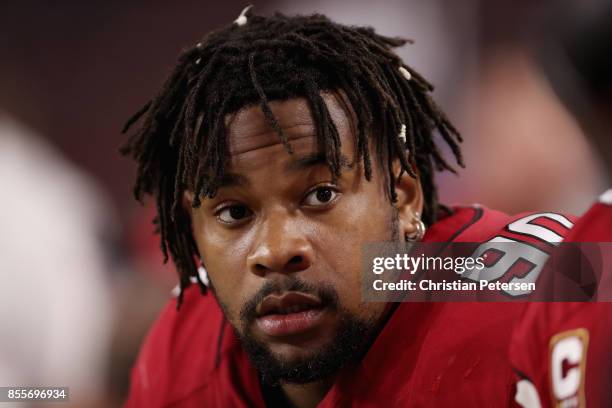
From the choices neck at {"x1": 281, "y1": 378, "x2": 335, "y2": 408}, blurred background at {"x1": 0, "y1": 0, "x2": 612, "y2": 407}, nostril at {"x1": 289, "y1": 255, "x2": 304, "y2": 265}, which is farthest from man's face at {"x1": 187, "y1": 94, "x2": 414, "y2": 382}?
blurred background at {"x1": 0, "y1": 0, "x2": 612, "y2": 407}

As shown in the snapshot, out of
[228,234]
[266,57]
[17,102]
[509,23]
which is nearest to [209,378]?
[228,234]

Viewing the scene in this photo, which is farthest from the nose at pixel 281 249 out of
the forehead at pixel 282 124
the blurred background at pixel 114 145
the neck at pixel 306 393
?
the blurred background at pixel 114 145

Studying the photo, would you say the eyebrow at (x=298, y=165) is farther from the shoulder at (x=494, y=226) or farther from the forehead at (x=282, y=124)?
the shoulder at (x=494, y=226)

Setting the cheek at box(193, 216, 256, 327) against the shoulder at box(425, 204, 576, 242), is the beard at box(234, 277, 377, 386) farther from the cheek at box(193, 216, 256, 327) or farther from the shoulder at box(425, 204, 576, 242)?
the shoulder at box(425, 204, 576, 242)

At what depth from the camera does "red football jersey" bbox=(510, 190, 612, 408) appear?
83cm

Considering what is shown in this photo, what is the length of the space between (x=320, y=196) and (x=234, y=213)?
132 mm

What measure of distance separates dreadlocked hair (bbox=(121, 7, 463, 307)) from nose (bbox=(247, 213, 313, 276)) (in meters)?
0.09

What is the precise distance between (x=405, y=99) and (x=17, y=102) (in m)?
1.82

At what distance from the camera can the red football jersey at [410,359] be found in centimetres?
100

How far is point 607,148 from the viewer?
0.84 meters

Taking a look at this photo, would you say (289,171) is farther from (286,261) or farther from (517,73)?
(517,73)

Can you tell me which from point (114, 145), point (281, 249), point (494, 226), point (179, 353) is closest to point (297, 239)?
point (281, 249)

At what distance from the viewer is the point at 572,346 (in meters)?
0.83

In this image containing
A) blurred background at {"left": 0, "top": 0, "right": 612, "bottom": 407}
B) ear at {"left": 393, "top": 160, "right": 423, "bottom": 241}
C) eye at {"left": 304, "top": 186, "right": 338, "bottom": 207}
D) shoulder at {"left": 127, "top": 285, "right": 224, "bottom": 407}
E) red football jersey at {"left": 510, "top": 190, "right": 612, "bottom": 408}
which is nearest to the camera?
red football jersey at {"left": 510, "top": 190, "right": 612, "bottom": 408}
